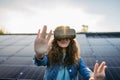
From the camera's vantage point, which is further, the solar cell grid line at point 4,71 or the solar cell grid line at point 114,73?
the solar cell grid line at point 4,71

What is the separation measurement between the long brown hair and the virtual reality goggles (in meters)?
0.16

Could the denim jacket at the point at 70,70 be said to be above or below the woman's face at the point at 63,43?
below

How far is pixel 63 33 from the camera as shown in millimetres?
5297

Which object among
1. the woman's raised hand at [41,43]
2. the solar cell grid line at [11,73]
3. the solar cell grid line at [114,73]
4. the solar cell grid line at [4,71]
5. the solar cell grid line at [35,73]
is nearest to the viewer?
the woman's raised hand at [41,43]

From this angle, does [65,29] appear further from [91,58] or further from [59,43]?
[91,58]

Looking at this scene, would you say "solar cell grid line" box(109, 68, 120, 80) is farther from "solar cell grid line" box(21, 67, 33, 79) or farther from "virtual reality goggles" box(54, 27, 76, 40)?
"virtual reality goggles" box(54, 27, 76, 40)

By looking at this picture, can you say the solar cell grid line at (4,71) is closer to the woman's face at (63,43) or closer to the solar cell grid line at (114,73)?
the solar cell grid line at (114,73)

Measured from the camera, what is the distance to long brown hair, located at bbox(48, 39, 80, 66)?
215 inches

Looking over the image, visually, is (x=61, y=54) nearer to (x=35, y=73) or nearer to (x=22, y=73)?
(x=35, y=73)

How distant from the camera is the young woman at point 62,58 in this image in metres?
5.31

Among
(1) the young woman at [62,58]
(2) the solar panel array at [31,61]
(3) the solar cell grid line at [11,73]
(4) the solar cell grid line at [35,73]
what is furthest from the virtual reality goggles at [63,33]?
(3) the solar cell grid line at [11,73]

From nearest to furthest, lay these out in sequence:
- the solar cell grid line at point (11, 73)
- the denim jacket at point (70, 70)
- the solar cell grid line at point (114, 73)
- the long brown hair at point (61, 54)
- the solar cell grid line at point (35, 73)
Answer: the denim jacket at point (70, 70)
the long brown hair at point (61, 54)
the solar cell grid line at point (114, 73)
the solar cell grid line at point (35, 73)
the solar cell grid line at point (11, 73)

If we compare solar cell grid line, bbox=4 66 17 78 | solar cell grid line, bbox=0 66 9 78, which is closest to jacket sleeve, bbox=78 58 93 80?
solar cell grid line, bbox=4 66 17 78

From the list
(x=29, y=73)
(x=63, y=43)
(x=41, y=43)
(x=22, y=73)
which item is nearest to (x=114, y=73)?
(x=29, y=73)
